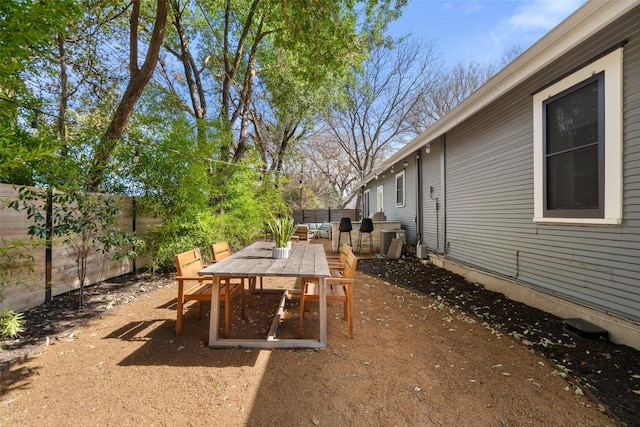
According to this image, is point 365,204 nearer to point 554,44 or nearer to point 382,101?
point 382,101

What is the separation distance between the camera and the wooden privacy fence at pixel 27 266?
2971mm

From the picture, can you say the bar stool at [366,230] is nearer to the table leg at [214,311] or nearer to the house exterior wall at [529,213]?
the house exterior wall at [529,213]

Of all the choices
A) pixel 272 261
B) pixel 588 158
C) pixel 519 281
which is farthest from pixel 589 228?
pixel 272 261

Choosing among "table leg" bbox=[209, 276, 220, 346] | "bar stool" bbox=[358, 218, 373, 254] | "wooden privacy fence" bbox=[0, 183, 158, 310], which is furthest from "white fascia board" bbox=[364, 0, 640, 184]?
"wooden privacy fence" bbox=[0, 183, 158, 310]

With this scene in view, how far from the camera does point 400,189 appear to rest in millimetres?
9867

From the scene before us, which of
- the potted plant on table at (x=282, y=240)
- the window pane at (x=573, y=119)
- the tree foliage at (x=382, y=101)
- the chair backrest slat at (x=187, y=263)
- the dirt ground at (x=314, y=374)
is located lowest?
the dirt ground at (x=314, y=374)

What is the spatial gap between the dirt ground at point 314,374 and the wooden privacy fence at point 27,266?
0.82 ft

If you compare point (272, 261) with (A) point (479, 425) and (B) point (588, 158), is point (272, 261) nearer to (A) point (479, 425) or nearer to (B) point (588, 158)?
(A) point (479, 425)

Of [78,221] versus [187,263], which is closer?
[187,263]

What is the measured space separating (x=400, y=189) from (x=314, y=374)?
27.2 ft

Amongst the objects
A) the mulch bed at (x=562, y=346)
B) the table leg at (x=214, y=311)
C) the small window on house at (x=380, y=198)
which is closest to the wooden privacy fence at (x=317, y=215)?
the small window on house at (x=380, y=198)

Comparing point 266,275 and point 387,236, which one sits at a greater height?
point 266,275

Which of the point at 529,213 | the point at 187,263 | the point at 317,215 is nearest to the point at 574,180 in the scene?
the point at 529,213

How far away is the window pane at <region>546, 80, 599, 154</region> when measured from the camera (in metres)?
3.02
